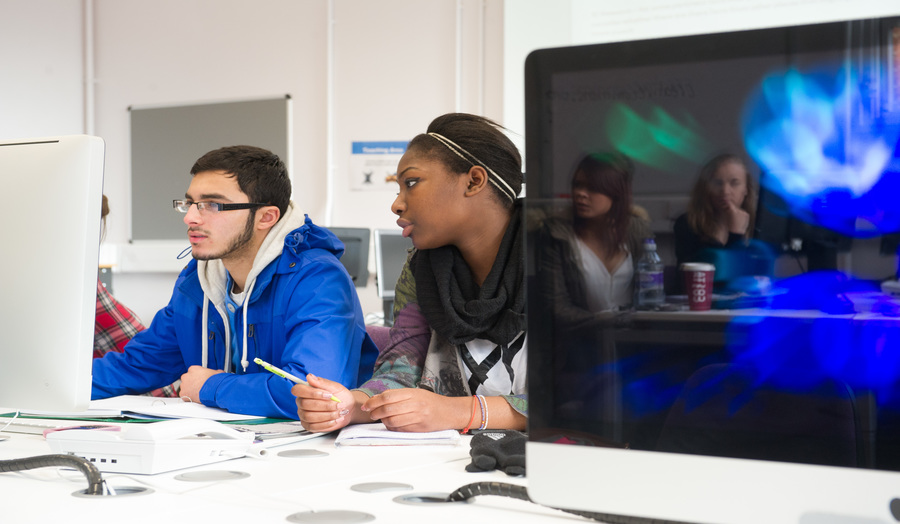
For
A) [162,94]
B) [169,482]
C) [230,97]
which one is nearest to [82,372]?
[169,482]

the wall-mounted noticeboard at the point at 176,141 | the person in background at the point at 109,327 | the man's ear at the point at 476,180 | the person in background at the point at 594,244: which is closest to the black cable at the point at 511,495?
the person in background at the point at 594,244

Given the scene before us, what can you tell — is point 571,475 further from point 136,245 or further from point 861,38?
point 136,245

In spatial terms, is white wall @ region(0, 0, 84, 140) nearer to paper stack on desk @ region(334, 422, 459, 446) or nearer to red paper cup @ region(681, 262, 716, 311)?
paper stack on desk @ region(334, 422, 459, 446)

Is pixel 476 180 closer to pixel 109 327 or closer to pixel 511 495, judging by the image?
pixel 511 495

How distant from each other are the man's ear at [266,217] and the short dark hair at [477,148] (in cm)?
42

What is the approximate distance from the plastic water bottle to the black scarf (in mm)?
776

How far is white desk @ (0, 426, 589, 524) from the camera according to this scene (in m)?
0.75

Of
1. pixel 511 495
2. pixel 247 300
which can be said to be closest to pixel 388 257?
pixel 247 300

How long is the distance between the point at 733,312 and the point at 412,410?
66 centimetres

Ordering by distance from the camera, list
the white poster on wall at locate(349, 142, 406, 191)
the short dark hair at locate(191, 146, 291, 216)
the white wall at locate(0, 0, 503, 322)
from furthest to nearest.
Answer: the white poster on wall at locate(349, 142, 406, 191) < the white wall at locate(0, 0, 503, 322) < the short dark hair at locate(191, 146, 291, 216)

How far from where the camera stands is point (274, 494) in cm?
84

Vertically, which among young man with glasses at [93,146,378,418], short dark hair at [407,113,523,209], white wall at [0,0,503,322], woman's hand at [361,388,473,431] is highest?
white wall at [0,0,503,322]

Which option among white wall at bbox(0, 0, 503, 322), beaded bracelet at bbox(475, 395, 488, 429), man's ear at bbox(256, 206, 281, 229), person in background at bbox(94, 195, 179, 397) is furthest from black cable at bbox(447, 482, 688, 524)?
white wall at bbox(0, 0, 503, 322)

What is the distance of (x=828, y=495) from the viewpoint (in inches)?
21.8
